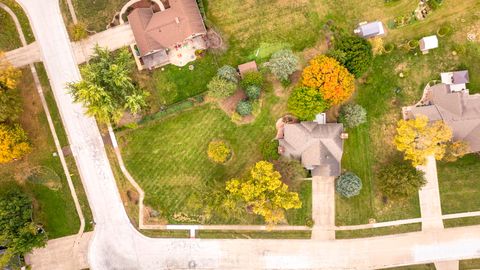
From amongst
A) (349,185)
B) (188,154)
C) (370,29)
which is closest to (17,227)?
(188,154)

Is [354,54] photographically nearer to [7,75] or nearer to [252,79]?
[252,79]

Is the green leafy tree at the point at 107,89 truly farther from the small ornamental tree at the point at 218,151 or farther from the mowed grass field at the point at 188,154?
the small ornamental tree at the point at 218,151

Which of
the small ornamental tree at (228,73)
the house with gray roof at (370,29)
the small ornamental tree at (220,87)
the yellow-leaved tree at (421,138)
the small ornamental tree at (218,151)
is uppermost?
the house with gray roof at (370,29)

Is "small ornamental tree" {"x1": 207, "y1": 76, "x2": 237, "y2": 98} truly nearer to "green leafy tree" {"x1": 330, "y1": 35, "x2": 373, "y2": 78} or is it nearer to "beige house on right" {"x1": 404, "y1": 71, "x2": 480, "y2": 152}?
"green leafy tree" {"x1": 330, "y1": 35, "x2": 373, "y2": 78}

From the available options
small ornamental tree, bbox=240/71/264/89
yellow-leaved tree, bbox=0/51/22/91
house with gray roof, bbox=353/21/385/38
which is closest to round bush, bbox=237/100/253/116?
small ornamental tree, bbox=240/71/264/89

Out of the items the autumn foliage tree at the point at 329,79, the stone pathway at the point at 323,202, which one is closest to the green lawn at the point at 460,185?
the stone pathway at the point at 323,202

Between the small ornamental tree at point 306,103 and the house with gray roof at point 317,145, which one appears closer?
the small ornamental tree at point 306,103
